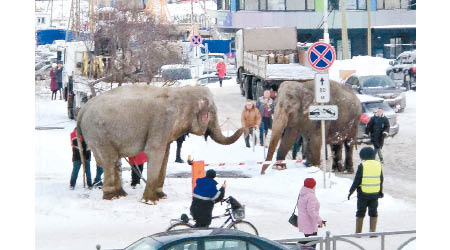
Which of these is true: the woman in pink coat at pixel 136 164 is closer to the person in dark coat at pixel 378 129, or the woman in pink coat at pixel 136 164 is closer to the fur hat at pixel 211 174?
the fur hat at pixel 211 174

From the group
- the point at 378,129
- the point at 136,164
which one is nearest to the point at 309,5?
the point at 378,129

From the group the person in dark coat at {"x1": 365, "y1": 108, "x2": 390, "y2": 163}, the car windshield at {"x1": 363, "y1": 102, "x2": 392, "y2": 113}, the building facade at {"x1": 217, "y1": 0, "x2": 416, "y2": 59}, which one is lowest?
the person in dark coat at {"x1": 365, "y1": 108, "x2": 390, "y2": 163}

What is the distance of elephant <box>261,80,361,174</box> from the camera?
68.8 ft

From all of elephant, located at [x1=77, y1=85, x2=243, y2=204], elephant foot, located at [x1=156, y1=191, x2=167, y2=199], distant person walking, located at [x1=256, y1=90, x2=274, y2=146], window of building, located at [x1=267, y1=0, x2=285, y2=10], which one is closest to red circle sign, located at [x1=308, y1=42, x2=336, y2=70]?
elephant, located at [x1=77, y1=85, x2=243, y2=204]

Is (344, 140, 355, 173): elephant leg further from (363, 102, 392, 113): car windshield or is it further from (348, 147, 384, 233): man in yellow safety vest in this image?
(348, 147, 384, 233): man in yellow safety vest

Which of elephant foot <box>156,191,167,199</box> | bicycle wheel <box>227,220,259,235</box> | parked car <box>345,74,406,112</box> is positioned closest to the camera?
bicycle wheel <box>227,220,259,235</box>

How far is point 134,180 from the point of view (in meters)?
19.0

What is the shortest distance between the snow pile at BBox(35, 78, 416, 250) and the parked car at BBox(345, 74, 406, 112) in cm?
1114

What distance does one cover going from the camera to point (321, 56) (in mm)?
19453

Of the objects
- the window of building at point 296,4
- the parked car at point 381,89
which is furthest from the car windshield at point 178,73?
the window of building at point 296,4
